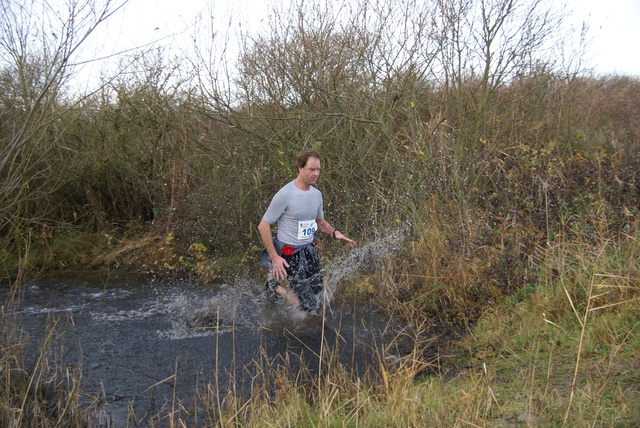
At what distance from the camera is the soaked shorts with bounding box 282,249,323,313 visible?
525 cm

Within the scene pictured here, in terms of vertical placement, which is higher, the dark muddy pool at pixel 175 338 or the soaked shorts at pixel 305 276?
the soaked shorts at pixel 305 276

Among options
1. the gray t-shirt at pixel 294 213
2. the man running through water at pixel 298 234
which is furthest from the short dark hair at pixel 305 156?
the gray t-shirt at pixel 294 213

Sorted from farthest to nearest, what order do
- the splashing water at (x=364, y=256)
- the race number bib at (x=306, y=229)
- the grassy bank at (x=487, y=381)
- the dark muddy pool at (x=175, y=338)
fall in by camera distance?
1. the splashing water at (x=364, y=256)
2. the race number bib at (x=306, y=229)
3. the dark muddy pool at (x=175, y=338)
4. the grassy bank at (x=487, y=381)

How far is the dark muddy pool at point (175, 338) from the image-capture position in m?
4.26

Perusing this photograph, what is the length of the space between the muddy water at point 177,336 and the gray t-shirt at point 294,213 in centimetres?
87

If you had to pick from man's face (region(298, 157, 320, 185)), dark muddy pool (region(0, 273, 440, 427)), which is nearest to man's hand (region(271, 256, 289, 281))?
dark muddy pool (region(0, 273, 440, 427))

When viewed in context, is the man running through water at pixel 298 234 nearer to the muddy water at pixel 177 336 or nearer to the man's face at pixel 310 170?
the man's face at pixel 310 170

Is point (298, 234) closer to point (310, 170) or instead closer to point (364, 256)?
point (310, 170)

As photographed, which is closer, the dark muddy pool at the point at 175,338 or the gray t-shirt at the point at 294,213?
the dark muddy pool at the point at 175,338

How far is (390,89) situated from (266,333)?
3.95m

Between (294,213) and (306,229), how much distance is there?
0.78ft

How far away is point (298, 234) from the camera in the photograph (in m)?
5.17

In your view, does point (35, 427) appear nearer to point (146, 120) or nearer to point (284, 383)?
point (284, 383)

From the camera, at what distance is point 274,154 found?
841 cm
